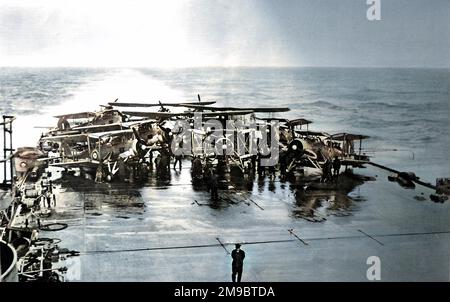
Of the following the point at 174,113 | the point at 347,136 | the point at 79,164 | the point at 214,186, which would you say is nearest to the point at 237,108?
the point at 174,113

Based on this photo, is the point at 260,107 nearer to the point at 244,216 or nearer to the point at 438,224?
the point at 244,216

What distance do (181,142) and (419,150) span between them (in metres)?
3.36

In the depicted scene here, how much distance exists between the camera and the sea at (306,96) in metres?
6.88

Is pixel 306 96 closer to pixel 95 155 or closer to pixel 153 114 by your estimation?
pixel 153 114

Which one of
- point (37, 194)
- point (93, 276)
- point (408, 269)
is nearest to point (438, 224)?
point (408, 269)

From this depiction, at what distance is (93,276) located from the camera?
5750 mm

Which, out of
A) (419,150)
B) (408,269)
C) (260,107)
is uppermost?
(260,107)

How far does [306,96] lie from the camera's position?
728cm

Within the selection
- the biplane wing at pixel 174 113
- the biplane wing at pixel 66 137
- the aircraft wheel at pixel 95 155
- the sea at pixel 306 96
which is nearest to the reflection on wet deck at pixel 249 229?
the aircraft wheel at pixel 95 155

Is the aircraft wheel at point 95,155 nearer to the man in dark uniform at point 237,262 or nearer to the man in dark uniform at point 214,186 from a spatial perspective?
the man in dark uniform at point 214,186

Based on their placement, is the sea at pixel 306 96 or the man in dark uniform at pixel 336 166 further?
the man in dark uniform at pixel 336 166

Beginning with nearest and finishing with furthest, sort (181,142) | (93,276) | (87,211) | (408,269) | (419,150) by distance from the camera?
(93,276), (408,269), (87,211), (419,150), (181,142)

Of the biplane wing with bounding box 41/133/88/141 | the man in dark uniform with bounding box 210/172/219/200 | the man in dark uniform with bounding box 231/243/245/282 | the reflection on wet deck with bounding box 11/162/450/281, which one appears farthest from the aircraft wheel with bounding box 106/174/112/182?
the man in dark uniform with bounding box 231/243/245/282

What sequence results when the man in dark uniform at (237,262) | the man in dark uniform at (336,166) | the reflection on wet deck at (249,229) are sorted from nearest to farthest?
the man in dark uniform at (237,262) → the reflection on wet deck at (249,229) → the man in dark uniform at (336,166)
